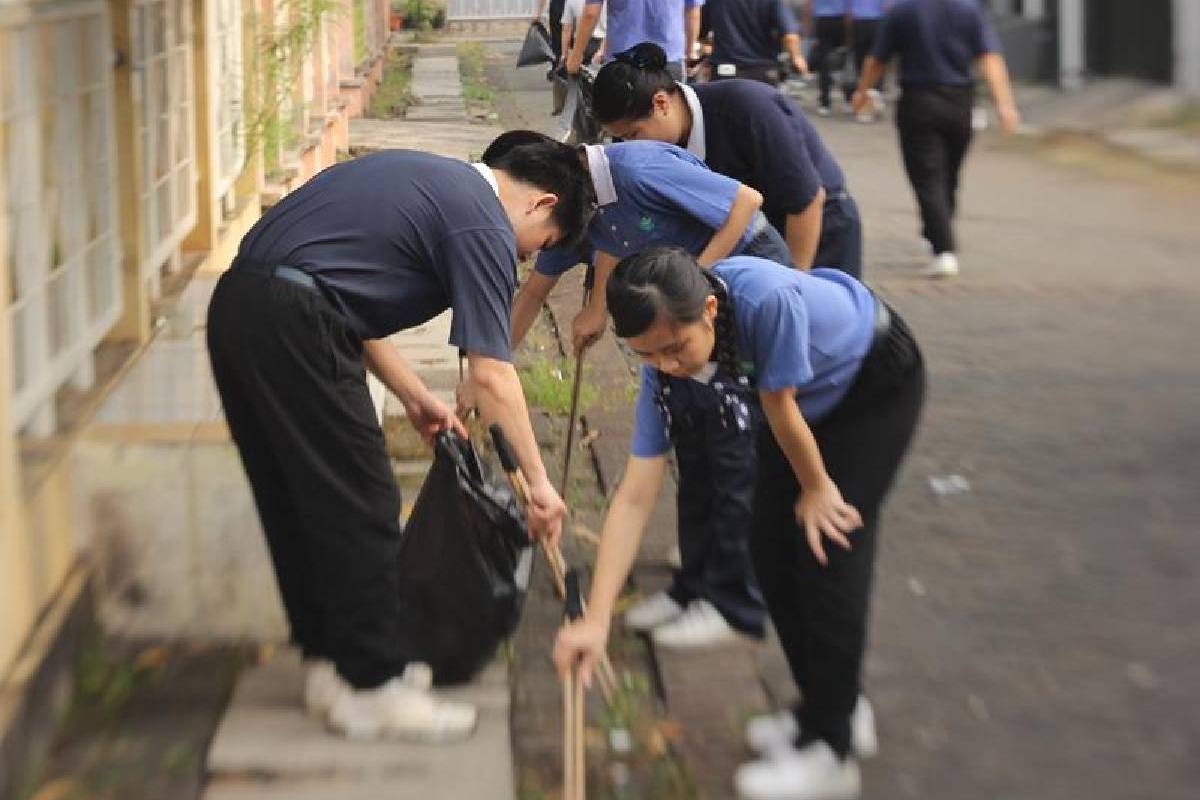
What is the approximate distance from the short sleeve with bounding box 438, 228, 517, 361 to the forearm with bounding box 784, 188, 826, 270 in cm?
180

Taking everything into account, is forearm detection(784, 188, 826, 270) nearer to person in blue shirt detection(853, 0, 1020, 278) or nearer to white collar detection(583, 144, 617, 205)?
white collar detection(583, 144, 617, 205)

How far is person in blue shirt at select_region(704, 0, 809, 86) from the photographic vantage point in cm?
1130

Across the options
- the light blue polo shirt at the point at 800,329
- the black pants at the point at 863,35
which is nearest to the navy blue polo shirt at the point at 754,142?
the light blue polo shirt at the point at 800,329

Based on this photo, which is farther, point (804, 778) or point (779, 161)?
point (779, 161)

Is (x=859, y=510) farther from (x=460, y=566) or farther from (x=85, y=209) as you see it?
(x=85, y=209)

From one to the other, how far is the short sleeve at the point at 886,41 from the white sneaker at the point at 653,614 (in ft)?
18.3

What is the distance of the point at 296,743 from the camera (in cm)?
435

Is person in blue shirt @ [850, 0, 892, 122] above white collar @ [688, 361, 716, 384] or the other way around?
above

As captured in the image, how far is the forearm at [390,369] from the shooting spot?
4.43 metres

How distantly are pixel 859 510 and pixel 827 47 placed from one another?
49.1 ft

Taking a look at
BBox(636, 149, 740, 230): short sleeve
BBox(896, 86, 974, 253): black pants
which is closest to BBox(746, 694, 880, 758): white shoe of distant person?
BBox(636, 149, 740, 230): short sleeve

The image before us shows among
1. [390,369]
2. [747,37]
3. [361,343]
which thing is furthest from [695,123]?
[747,37]

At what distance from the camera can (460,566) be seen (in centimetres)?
447

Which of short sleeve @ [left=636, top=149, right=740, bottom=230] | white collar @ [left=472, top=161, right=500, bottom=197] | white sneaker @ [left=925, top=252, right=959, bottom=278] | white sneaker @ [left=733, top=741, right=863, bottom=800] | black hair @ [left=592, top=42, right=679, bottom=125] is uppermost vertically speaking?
black hair @ [left=592, top=42, right=679, bottom=125]
